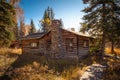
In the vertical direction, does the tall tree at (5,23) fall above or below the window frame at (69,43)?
above

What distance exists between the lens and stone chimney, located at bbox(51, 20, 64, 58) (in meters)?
22.6

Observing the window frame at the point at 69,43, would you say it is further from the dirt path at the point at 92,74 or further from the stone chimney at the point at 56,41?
the dirt path at the point at 92,74

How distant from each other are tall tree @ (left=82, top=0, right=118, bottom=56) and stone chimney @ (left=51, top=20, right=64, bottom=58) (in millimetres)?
4113

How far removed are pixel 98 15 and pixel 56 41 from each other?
291 inches

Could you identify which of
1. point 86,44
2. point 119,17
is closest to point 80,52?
point 86,44

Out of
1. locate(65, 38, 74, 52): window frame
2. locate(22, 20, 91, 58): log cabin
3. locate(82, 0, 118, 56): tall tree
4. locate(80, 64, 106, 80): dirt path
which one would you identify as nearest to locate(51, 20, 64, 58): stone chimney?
locate(22, 20, 91, 58): log cabin

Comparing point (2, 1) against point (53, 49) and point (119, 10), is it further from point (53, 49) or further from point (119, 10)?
point (119, 10)

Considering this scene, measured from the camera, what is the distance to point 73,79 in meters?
11.6

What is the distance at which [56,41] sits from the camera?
2269cm

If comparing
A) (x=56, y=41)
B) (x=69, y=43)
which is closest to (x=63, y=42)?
(x=69, y=43)

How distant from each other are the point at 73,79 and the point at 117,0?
14.8 m

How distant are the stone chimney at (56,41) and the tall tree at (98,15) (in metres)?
4.11

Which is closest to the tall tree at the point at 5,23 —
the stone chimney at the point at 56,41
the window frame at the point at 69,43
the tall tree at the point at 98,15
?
the stone chimney at the point at 56,41

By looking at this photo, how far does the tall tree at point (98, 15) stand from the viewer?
69.9 feet
